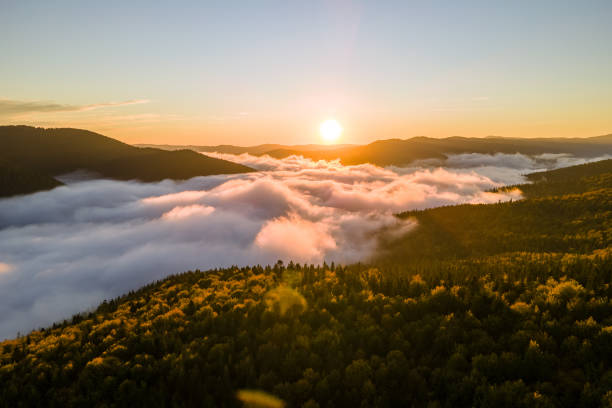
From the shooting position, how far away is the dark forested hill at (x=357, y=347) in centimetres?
820

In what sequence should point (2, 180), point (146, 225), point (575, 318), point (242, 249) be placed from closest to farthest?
point (575, 318) → point (242, 249) → point (146, 225) → point (2, 180)

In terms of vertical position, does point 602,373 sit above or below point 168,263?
above

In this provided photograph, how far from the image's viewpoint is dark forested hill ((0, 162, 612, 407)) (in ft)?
26.9

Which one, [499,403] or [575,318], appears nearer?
[499,403]

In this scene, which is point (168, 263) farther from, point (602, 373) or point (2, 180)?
point (2, 180)

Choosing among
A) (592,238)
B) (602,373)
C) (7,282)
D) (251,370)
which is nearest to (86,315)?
(251,370)

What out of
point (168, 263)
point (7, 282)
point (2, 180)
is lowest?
point (7, 282)

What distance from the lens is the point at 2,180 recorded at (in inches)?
7648

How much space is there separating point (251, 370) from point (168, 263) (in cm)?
10696

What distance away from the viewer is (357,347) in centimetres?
1040

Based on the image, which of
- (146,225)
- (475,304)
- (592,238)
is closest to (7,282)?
(146,225)

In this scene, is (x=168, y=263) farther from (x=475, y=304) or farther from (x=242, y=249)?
(x=475, y=304)

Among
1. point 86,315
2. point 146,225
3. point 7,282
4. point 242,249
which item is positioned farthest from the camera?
point 146,225

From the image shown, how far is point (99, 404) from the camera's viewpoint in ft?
28.3
